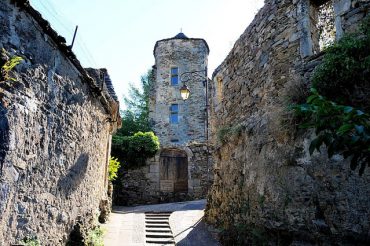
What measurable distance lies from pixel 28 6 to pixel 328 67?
11.2 feet

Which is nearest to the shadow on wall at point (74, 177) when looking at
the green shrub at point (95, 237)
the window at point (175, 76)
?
the green shrub at point (95, 237)

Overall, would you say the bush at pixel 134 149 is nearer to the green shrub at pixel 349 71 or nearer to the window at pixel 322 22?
the window at pixel 322 22

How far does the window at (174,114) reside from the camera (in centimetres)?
1842

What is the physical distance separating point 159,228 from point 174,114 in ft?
37.4

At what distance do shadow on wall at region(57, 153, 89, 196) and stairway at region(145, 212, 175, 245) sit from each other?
6.89 ft

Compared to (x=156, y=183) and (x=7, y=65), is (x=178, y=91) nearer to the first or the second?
(x=156, y=183)

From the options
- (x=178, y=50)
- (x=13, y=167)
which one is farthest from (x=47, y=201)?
(x=178, y=50)

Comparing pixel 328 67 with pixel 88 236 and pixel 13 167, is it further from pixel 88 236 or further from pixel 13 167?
pixel 88 236

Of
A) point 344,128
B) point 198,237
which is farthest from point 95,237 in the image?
point 344,128

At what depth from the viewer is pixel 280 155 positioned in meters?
4.37

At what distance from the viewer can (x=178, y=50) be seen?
19016 mm

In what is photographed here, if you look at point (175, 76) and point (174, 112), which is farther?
point (175, 76)

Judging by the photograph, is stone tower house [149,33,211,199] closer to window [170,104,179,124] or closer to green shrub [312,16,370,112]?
window [170,104,179,124]

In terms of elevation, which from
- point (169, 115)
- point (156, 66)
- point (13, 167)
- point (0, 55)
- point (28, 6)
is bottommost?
point (13, 167)
